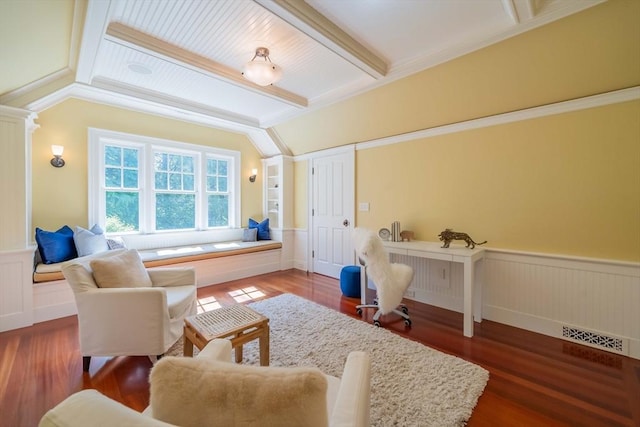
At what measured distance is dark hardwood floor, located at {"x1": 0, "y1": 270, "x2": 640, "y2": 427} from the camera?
5.40 ft

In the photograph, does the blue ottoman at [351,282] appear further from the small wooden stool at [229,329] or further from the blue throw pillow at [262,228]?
the blue throw pillow at [262,228]

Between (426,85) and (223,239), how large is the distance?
4033 mm

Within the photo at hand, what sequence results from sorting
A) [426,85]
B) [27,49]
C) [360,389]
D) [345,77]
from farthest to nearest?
1. [345,77]
2. [426,85]
3. [27,49]
4. [360,389]

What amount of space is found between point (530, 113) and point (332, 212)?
2861 mm

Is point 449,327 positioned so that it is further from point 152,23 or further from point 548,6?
point 152,23

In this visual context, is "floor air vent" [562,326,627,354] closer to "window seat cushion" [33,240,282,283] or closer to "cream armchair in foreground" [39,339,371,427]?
"cream armchair in foreground" [39,339,371,427]

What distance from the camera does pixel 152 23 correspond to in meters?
2.23

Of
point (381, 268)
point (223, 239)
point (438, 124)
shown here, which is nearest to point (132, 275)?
point (381, 268)

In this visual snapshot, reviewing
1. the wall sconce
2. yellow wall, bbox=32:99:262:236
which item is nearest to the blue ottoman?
yellow wall, bbox=32:99:262:236

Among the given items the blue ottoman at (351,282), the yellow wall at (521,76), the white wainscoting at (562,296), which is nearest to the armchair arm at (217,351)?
the blue ottoman at (351,282)

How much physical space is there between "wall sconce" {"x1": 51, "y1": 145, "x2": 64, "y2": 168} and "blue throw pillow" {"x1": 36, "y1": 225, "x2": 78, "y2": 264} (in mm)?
849

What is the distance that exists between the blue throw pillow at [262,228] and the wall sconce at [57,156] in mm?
2783

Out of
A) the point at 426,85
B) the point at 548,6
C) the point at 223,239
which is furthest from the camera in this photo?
the point at 223,239

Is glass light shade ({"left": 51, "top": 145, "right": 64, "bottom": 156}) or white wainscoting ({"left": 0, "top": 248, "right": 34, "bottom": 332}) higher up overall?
glass light shade ({"left": 51, "top": 145, "right": 64, "bottom": 156})
